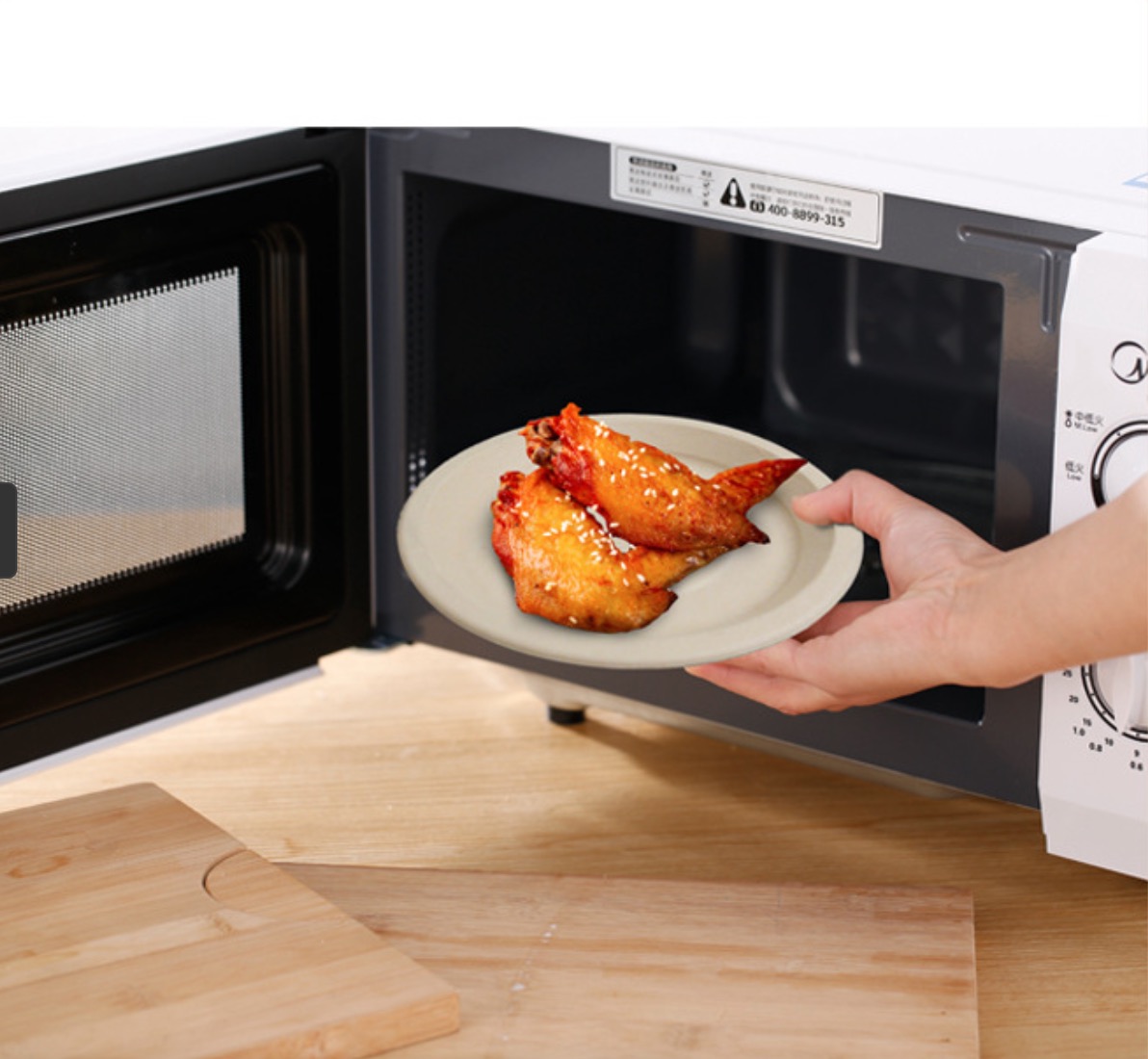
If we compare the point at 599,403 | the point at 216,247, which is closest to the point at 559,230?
the point at 599,403

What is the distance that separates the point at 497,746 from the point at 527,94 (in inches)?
15.1

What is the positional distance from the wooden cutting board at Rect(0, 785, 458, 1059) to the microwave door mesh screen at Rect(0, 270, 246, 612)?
0.44 feet

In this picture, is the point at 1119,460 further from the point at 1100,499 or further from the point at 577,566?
the point at 577,566

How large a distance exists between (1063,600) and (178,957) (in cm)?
41

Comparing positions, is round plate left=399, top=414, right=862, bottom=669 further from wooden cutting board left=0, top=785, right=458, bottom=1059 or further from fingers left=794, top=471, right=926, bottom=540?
wooden cutting board left=0, top=785, right=458, bottom=1059

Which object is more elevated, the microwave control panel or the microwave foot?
the microwave control panel

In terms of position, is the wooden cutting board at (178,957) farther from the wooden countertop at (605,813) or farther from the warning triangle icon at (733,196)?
the warning triangle icon at (733,196)

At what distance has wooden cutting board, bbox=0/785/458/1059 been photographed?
2.47 ft

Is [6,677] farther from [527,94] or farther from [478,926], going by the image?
[527,94]

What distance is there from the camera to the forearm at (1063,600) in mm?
774

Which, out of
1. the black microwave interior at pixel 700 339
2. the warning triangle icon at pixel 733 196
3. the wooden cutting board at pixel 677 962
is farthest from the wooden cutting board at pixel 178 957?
the warning triangle icon at pixel 733 196

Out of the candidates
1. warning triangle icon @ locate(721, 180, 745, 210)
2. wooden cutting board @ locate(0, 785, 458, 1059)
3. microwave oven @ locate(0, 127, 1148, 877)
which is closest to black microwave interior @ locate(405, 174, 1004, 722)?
microwave oven @ locate(0, 127, 1148, 877)

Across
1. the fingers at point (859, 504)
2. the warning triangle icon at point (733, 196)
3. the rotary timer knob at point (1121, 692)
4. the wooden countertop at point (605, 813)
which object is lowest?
the wooden countertop at point (605, 813)

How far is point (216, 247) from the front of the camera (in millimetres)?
959
